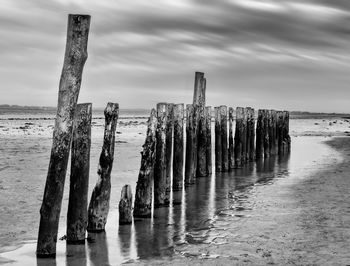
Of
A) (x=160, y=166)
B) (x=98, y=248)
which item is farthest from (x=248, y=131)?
(x=98, y=248)

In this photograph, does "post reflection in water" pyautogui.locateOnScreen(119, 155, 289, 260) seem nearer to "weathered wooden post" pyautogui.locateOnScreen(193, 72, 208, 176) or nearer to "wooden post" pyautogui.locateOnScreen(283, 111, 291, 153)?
"weathered wooden post" pyautogui.locateOnScreen(193, 72, 208, 176)

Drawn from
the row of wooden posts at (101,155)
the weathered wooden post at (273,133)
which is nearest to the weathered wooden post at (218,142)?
the row of wooden posts at (101,155)

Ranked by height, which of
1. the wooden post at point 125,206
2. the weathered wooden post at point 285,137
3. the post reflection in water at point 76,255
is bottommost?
the post reflection in water at point 76,255

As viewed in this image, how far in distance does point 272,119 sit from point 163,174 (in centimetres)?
1219

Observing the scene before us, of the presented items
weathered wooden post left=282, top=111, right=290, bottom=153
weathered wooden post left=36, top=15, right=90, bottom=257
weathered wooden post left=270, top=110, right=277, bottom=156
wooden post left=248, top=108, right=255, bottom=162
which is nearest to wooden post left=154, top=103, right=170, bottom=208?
weathered wooden post left=36, top=15, right=90, bottom=257

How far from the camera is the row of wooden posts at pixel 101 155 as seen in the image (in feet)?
21.8

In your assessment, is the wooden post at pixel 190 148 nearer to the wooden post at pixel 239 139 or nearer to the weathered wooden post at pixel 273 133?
the wooden post at pixel 239 139

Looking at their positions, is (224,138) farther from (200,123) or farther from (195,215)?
(195,215)

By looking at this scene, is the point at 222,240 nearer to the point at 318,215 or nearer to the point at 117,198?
the point at 318,215

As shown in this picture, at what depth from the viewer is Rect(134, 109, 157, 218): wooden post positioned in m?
8.90

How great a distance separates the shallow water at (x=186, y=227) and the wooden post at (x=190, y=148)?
348 millimetres

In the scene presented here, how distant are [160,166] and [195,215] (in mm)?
1185

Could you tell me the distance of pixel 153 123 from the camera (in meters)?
9.34

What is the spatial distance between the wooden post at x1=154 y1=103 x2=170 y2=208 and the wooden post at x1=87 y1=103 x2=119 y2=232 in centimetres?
175
